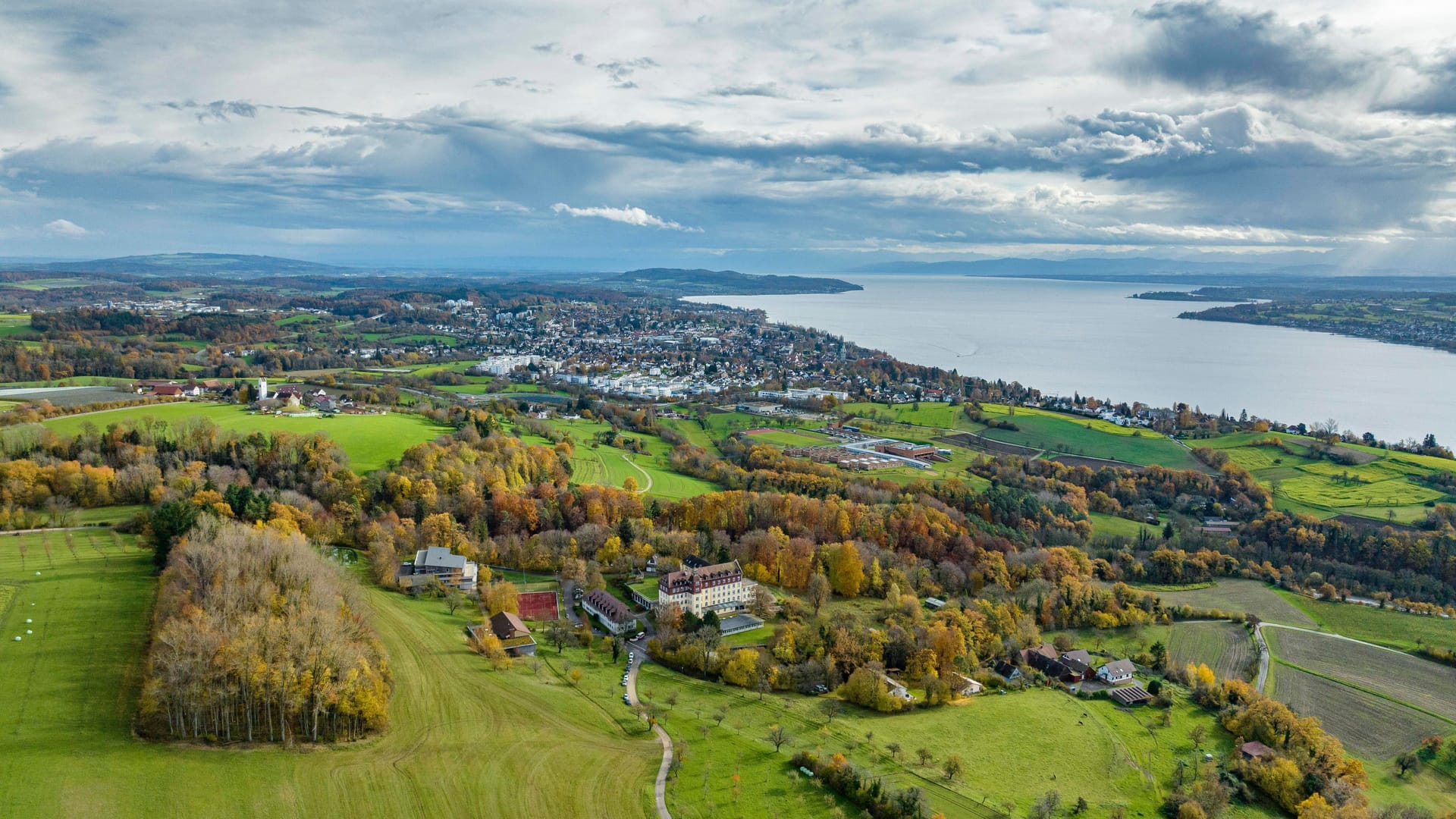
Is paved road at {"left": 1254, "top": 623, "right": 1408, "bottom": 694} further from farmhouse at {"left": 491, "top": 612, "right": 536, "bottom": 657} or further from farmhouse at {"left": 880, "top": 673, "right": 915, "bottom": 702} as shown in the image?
farmhouse at {"left": 491, "top": 612, "right": 536, "bottom": 657}

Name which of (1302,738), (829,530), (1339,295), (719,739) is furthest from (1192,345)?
Result: (719,739)

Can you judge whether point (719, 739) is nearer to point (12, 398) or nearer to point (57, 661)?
point (57, 661)

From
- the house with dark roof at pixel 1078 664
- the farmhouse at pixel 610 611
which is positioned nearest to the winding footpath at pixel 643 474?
the farmhouse at pixel 610 611

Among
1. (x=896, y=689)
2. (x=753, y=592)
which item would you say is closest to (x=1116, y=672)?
(x=896, y=689)

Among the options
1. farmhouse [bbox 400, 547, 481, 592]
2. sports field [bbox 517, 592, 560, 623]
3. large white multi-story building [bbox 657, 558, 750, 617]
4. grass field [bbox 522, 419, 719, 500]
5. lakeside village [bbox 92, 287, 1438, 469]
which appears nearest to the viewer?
sports field [bbox 517, 592, 560, 623]

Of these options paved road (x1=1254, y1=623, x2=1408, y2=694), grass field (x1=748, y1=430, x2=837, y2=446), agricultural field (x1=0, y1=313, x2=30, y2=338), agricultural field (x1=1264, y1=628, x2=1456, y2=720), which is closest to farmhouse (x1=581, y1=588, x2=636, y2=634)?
paved road (x1=1254, y1=623, x2=1408, y2=694)

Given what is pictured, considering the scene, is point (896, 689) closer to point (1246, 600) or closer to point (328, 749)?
point (328, 749)
